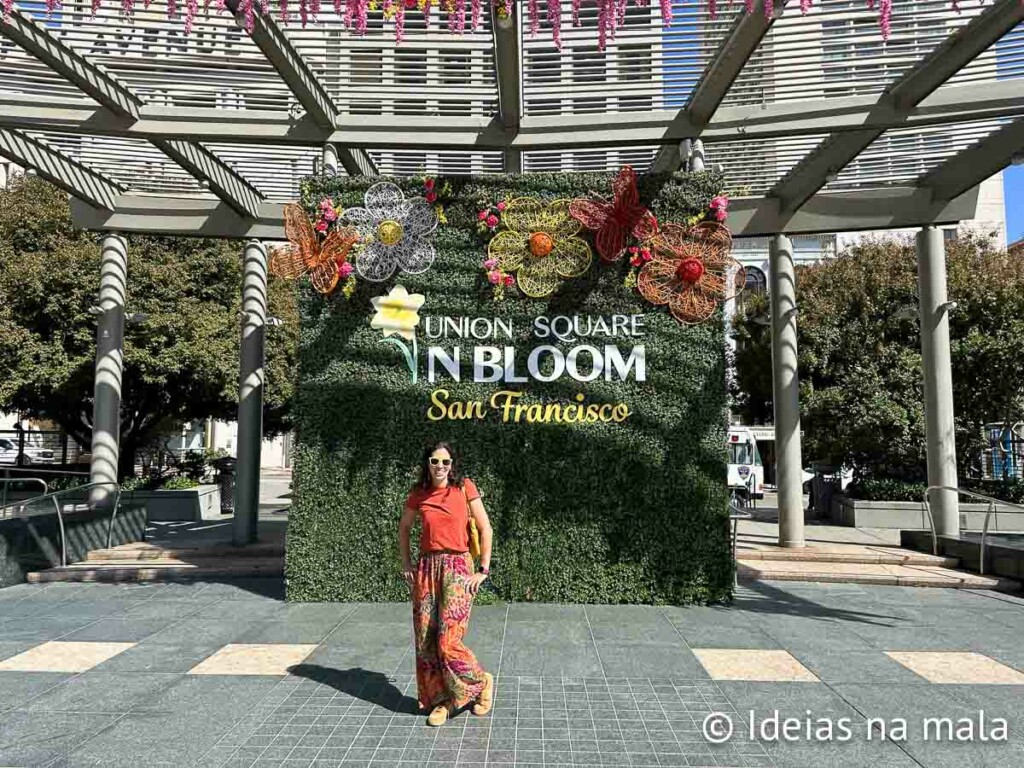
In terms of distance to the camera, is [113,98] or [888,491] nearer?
[113,98]

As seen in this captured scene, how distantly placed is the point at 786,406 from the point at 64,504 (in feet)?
35.1

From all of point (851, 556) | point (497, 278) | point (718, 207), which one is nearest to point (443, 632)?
point (497, 278)

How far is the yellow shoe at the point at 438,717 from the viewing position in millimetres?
4102

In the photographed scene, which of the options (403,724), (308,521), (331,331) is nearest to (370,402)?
(331,331)

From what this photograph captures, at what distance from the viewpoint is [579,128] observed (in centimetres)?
849

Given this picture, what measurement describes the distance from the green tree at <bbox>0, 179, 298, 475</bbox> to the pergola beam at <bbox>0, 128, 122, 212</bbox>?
13.6ft

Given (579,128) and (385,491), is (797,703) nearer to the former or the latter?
(385,491)

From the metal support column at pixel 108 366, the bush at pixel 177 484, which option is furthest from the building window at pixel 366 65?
the bush at pixel 177 484

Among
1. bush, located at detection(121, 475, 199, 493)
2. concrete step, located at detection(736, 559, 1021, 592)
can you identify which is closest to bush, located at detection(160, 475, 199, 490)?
bush, located at detection(121, 475, 199, 493)

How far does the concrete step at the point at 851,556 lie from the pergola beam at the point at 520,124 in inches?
227

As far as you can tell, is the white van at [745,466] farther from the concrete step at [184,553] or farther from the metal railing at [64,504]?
the metal railing at [64,504]

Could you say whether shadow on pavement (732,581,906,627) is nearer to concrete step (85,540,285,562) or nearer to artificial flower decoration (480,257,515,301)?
artificial flower decoration (480,257,515,301)

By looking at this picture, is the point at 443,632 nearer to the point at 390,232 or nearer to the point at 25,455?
the point at 390,232

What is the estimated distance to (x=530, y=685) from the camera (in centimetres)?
484
